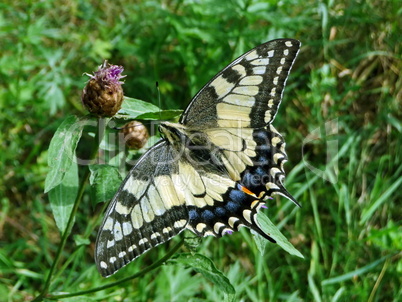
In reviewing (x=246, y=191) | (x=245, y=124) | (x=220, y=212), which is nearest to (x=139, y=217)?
(x=220, y=212)

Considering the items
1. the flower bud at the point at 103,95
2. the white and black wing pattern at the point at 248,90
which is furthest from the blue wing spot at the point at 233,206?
the flower bud at the point at 103,95

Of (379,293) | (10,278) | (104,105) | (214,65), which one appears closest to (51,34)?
(214,65)

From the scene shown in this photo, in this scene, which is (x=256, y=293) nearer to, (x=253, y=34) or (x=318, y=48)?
(x=253, y=34)

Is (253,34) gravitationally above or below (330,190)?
above

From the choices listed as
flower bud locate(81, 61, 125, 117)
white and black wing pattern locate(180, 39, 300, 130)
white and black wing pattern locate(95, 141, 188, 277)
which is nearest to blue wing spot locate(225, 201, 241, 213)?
white and black wing pattern locate(95, 141, 188, 277)

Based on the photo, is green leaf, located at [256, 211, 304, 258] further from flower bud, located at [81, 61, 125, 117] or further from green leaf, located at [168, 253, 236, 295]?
flower bud, located at [81, 61, 125, 117]
